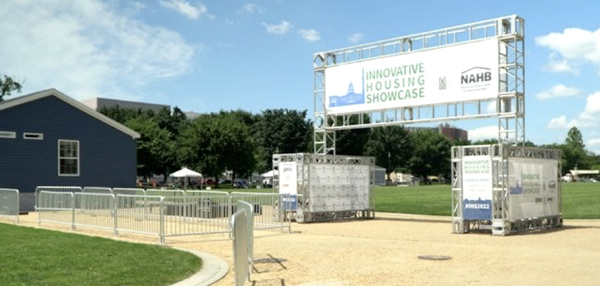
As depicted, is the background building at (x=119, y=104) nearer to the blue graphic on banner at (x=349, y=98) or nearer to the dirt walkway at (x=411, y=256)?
the blue graphic on banner at (x=349, y=98)

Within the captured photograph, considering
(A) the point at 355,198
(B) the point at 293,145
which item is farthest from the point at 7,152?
(B) the point at 293,145

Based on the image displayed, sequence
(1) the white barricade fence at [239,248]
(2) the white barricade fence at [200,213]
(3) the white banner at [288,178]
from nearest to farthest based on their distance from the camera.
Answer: (1) the white barricade fence at [239,248] < (2) the white barricade fence at [200,213] < (3) the white banner at [288,178]

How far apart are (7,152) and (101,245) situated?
17665mm

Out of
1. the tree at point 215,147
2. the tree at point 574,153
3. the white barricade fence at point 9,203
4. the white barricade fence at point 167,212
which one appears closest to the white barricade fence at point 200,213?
the white barricade fence at point 167,212

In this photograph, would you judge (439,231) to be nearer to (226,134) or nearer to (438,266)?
(438,266)

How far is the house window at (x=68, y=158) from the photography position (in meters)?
30.2

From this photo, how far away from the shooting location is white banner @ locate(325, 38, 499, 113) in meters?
21.6

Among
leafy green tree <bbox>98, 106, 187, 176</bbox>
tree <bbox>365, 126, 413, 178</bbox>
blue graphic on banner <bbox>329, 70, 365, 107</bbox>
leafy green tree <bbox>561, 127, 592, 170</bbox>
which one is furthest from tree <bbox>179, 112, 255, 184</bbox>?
leafy green tree <bbox>561, 127, 592, 170</bbox>

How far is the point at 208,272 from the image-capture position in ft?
34.2

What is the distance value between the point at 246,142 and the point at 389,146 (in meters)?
38.8

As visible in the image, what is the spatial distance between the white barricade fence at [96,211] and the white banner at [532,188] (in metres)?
11.9

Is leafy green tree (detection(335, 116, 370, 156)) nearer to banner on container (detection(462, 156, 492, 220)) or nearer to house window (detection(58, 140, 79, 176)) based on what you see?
house window (detection(58, 140, 79, 176))

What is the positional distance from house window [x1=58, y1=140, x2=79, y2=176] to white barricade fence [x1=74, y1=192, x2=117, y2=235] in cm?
1183

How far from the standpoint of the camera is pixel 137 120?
70.3 m
